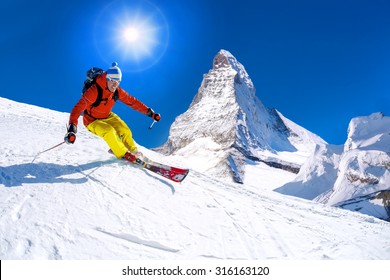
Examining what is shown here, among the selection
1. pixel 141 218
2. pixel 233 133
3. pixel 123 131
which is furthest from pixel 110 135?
pixel 233 133

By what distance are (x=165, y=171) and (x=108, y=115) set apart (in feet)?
6.71

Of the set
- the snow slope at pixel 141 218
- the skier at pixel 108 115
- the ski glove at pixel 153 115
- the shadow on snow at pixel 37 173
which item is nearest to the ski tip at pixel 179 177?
the snow slope at pixel 141 218

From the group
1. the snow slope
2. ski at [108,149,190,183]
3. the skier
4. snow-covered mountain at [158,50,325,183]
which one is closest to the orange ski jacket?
the skier

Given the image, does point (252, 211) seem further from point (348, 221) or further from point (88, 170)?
point (88, 170)

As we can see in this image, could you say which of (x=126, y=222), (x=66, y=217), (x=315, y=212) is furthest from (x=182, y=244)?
(x=315, y=212)

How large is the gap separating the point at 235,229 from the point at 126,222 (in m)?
1.72

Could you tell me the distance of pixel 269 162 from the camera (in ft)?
403

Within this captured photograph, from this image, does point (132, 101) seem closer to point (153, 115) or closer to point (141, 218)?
point (153, 115)

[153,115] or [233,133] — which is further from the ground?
[233,133]

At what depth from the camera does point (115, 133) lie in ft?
25.6

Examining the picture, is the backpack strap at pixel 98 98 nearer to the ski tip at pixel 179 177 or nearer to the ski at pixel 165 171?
the ski at pixel 165 171

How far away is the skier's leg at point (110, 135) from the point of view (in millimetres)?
7688

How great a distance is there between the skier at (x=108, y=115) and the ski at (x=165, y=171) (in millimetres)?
252

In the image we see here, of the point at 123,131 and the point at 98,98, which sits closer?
the point at 98,98
